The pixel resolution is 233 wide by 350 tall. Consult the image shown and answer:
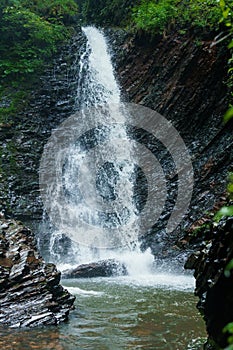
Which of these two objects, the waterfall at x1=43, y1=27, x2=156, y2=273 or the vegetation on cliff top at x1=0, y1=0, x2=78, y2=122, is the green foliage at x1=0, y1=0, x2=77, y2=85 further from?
the waterfall at x1=43, y1=27, x2=156, y2=273

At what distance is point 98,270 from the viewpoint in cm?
985

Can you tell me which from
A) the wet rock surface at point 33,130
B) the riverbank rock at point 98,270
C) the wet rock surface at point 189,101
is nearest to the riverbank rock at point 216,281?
the wet rock surface at point 189,101

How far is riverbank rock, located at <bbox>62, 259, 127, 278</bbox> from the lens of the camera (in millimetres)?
9663

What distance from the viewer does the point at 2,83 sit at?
17.4 m

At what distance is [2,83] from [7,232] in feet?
37.5

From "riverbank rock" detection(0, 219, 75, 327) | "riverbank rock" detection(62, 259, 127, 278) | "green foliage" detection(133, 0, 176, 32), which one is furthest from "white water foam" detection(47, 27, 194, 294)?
"green foliage" detection(133, 0, 176, 32)

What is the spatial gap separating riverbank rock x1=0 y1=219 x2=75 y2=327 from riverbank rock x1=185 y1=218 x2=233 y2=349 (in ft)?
7.99

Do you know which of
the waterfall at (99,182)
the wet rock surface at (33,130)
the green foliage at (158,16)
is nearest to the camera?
the waterfall at (99,182)

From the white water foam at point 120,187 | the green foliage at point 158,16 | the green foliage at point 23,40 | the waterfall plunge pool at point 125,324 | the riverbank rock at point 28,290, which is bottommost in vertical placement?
the waterfall plunge pool at point 125,324

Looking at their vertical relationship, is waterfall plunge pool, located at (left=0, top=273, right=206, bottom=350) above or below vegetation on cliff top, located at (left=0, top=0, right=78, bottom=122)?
below

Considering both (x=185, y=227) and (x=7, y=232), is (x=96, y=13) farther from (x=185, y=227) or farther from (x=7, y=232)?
(x=7, y=232)

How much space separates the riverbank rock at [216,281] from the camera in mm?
3039

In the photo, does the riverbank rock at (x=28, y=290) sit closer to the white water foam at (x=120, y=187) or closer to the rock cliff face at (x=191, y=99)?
the white water foam at (x=120, y=187)

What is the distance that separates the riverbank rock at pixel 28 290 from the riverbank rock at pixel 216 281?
2.43 m
